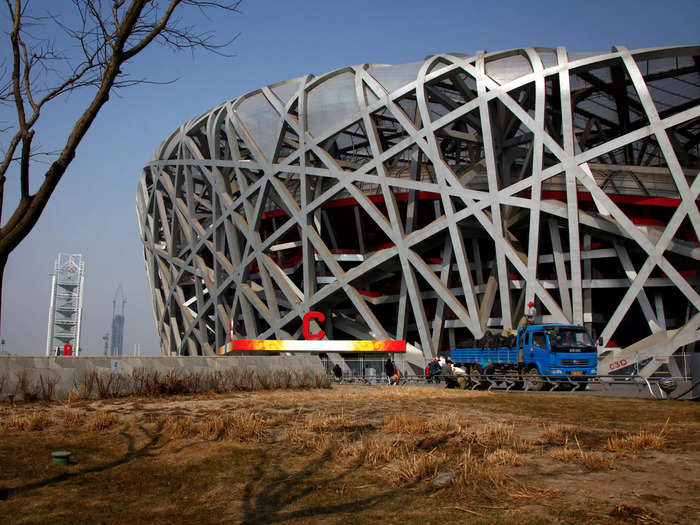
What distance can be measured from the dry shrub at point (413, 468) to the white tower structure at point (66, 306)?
5409 inches

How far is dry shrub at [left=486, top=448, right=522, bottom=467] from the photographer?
6730mm

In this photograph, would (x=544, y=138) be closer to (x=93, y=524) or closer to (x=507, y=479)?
(x=507, y=479)

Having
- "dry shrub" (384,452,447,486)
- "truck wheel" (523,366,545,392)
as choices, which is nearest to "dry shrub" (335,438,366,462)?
"dry shrub" (384,452,447,486)

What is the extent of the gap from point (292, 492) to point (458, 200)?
29827 millimetres

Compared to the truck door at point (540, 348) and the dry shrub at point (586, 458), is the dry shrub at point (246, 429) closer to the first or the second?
the dry shrub at point (586, 458)

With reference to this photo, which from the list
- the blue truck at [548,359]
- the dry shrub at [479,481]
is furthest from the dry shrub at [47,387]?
the blue truck at [548,359]

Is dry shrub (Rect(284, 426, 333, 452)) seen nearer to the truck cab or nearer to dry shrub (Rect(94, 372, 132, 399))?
dry shrub (Rect(94, 372, 132, 399))

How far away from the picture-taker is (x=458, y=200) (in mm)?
34438

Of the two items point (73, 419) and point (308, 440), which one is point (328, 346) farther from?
point (308, 440)

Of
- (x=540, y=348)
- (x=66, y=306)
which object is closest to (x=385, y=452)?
(x=540, y=348)

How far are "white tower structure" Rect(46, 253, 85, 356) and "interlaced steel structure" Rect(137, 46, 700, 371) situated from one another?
98529mm

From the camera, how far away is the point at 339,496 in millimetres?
5695

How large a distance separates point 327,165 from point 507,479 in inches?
1255

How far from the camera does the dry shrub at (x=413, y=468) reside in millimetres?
6117
